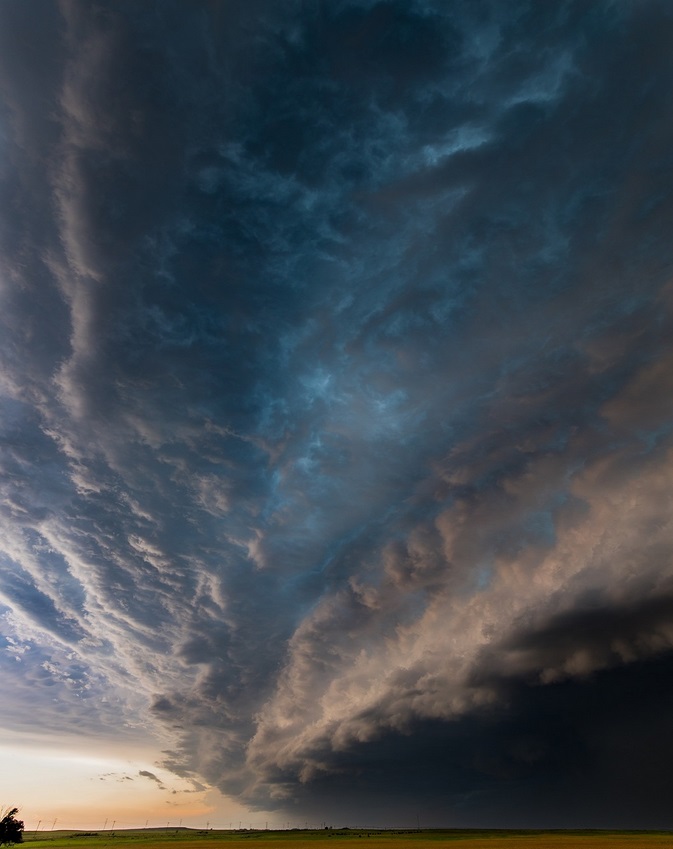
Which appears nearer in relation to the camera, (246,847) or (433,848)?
(433,848)

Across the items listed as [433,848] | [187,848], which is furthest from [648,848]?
[187,848]

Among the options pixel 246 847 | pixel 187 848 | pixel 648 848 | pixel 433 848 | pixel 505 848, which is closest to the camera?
pixel 648 848

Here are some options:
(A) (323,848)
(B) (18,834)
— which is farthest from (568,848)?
(B) (18,834)

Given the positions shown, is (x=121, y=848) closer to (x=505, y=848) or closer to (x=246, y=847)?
(x=246, y=847)

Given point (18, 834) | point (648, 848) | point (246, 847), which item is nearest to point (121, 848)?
point (246, 847)

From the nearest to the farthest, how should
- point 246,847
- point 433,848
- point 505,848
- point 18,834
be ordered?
point 18,834
point 505,848
point 433,848
point 246,847

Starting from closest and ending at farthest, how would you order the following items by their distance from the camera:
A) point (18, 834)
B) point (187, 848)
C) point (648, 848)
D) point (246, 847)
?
point (18, 834)
point (648, 848)
point (187, 848)
point (246, 847)

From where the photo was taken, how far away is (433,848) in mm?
152750

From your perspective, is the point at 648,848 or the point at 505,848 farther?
the point at 505,848

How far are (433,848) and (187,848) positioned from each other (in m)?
79.8

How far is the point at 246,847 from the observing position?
190625 mm

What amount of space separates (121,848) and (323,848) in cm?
7263

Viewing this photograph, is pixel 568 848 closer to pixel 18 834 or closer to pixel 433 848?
pixel 433 848

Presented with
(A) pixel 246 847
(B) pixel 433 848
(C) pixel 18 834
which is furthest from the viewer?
(A) pixel 246 847
